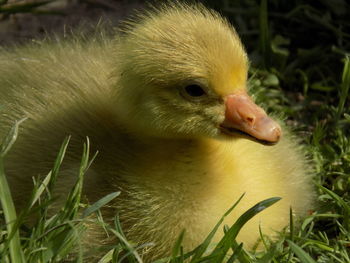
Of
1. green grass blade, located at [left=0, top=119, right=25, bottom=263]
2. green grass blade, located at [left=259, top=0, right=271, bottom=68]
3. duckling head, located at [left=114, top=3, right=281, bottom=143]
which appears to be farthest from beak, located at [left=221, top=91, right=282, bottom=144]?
green grass blade, located at [left=259, top=0, right=271, bottom=68]

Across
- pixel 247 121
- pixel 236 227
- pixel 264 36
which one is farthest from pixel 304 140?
pixel 236 227

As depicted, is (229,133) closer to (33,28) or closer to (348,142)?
(348,142)

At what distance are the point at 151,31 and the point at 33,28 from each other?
5.33 feet

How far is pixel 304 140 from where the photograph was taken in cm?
284

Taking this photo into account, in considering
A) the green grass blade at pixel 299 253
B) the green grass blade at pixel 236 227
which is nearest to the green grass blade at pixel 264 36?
the green grass blade at pixel 236 227

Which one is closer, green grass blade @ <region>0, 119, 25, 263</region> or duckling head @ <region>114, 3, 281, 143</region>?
green grass blade @ <region>0, 119, 25, 263</region>

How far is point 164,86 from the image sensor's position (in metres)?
2.08

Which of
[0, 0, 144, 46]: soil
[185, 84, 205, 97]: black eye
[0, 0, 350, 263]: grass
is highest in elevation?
[185, 84, 205, 97]: black eye

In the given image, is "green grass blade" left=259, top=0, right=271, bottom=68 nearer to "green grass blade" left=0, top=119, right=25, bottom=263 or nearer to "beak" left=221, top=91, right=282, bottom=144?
"beak" left=221, top=91, right=282, bottom=144

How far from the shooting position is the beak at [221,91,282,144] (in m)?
2.05

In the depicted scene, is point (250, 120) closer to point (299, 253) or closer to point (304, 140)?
point (299, 253)

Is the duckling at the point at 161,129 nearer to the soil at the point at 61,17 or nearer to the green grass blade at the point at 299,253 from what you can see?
the green grass blade at the point at 299,253

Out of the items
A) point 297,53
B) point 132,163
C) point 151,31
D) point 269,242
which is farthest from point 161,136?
point 297,53

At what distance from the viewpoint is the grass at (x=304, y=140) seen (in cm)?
190
